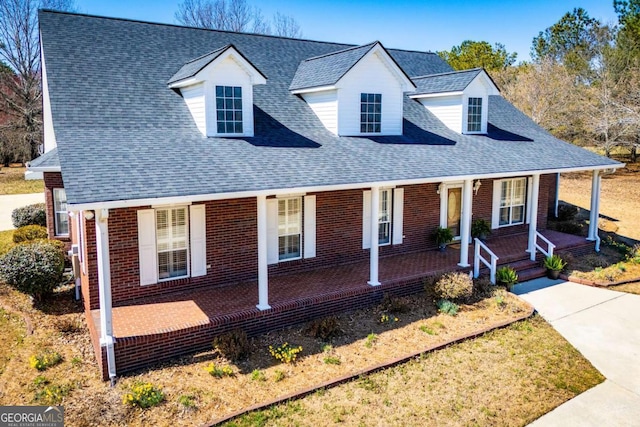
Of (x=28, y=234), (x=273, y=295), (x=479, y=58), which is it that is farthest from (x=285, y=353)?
(x=479, y=58)

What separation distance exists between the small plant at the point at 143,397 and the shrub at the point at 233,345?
5.31 feet

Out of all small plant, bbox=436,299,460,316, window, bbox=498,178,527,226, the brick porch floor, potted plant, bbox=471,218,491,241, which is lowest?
small plant, bbox=436,299,460,316

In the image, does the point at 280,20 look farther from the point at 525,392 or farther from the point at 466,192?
the point at 525,392

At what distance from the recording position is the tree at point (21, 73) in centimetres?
3738

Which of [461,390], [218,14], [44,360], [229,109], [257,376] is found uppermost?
[218,14]

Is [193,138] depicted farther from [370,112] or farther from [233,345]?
[370,112]

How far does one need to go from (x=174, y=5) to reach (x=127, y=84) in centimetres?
4225

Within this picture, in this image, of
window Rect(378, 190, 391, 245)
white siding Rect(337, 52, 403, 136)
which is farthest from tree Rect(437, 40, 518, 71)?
window Rect(378, 190, 391, 245)

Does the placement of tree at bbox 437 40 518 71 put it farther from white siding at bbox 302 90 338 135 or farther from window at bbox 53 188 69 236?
window at bbox 53 188 69 236

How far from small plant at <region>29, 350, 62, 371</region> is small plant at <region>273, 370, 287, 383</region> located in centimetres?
433

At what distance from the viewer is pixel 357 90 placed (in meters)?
15.5

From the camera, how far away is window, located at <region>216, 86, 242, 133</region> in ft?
43.2

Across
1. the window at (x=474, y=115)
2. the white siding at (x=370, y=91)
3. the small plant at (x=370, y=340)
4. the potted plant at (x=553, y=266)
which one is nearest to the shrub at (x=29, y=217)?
the white siding at (x=370, y=91)

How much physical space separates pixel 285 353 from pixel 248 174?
3.92m
